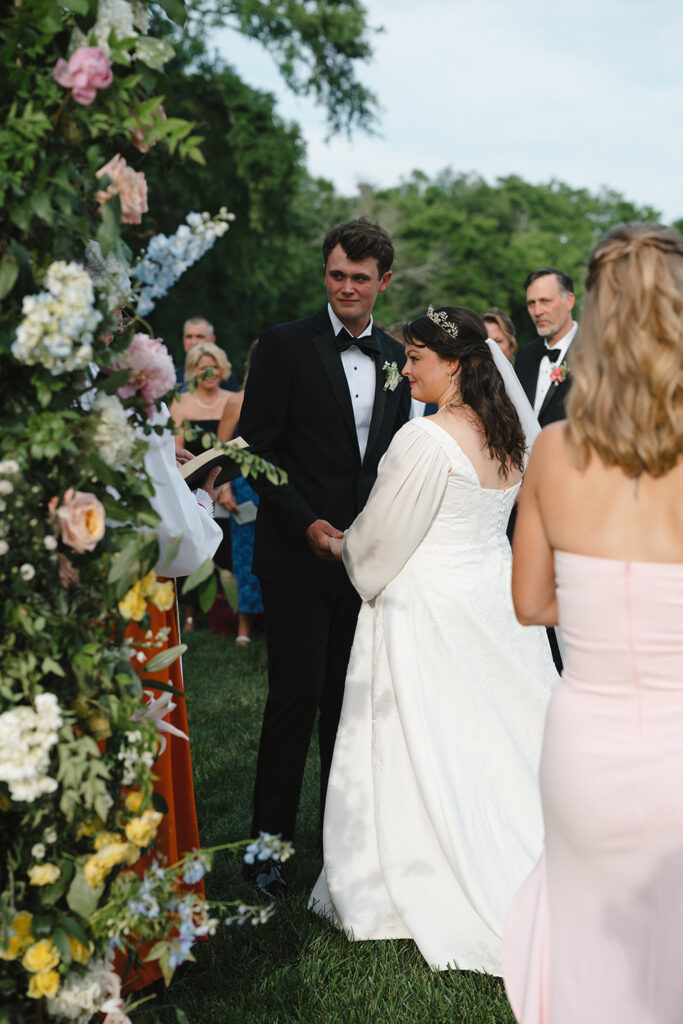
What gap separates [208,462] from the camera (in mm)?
3494

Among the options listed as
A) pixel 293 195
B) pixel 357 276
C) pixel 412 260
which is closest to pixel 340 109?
pixel 293 195

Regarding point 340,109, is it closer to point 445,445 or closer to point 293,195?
point 293,195

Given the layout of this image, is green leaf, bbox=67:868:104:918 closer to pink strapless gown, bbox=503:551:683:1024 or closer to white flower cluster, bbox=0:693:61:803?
white flower cluster, bbox=0:693:61:803

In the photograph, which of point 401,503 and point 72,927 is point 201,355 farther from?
point 72,927

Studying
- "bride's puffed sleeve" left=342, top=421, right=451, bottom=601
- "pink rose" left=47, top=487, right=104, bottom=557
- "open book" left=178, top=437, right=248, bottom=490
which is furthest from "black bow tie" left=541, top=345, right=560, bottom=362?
"pink rose" left=47, top=487, right=104, bottom=557

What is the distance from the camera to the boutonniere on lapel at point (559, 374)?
746 cm

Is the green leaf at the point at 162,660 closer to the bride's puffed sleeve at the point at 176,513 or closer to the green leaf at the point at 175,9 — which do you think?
the bride's puffed sleeve at the point at 176,513

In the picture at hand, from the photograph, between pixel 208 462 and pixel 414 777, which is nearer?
pixel 208 462

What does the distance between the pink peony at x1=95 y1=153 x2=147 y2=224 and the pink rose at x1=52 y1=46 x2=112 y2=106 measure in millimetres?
130

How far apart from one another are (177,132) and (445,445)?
2.23m

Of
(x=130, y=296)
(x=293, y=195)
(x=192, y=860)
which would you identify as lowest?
(x=192, y=860)

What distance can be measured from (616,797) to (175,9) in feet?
6.12

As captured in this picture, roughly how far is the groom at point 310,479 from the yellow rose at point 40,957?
2.49 meters

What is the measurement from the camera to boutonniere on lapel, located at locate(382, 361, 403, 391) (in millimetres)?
4691
